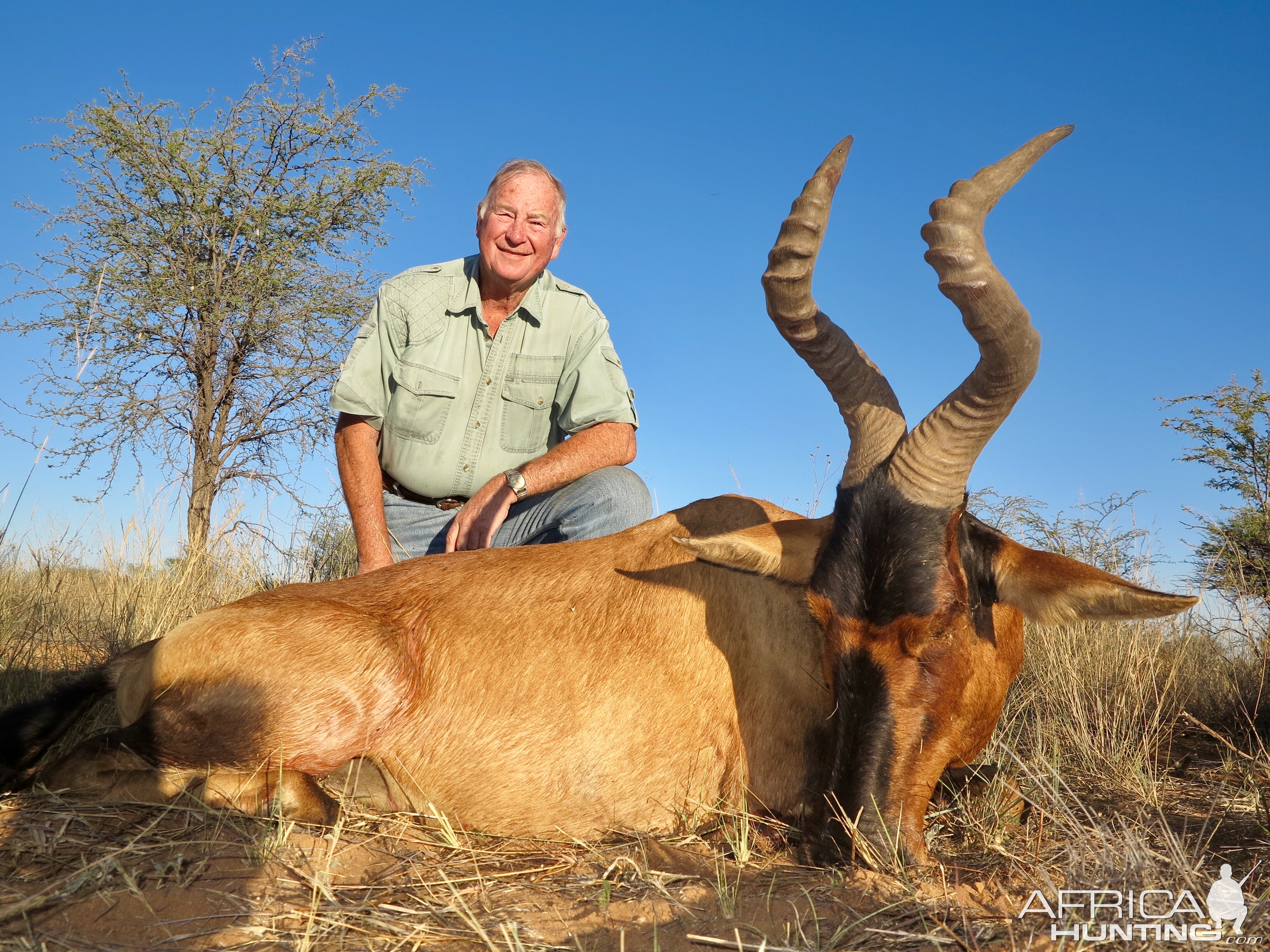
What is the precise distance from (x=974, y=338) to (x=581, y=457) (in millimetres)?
3203

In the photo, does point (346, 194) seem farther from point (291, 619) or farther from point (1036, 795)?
point (1036, 795)

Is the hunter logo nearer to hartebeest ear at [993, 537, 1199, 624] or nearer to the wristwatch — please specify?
hartebeest ear at [993, 537, 1199, 624]

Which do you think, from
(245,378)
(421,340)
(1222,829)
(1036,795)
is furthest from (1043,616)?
(245,378)

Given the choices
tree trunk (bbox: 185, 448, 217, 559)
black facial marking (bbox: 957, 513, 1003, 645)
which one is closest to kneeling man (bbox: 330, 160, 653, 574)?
black facial marking (bbox: 957, 513, 1003, 645)

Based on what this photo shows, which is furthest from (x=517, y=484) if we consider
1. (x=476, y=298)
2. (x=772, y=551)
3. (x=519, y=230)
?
(x=772, y=551)

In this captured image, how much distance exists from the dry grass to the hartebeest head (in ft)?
0.94

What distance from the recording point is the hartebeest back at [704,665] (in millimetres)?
3057

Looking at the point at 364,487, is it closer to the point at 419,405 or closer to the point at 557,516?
the point at 419,405

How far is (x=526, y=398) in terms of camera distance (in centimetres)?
641

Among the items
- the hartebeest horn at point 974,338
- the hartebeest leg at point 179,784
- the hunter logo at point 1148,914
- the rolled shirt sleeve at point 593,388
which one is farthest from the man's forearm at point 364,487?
the hunter logo at point 1148,914

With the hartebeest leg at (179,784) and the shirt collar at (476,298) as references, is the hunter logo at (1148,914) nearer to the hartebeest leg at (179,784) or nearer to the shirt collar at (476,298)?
the hartebeest leg at (179,784)

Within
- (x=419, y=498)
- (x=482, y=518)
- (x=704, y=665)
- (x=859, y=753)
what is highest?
(x=419, y=498)

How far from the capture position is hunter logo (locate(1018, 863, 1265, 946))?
2303 millimetres

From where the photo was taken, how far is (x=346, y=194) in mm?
17750
